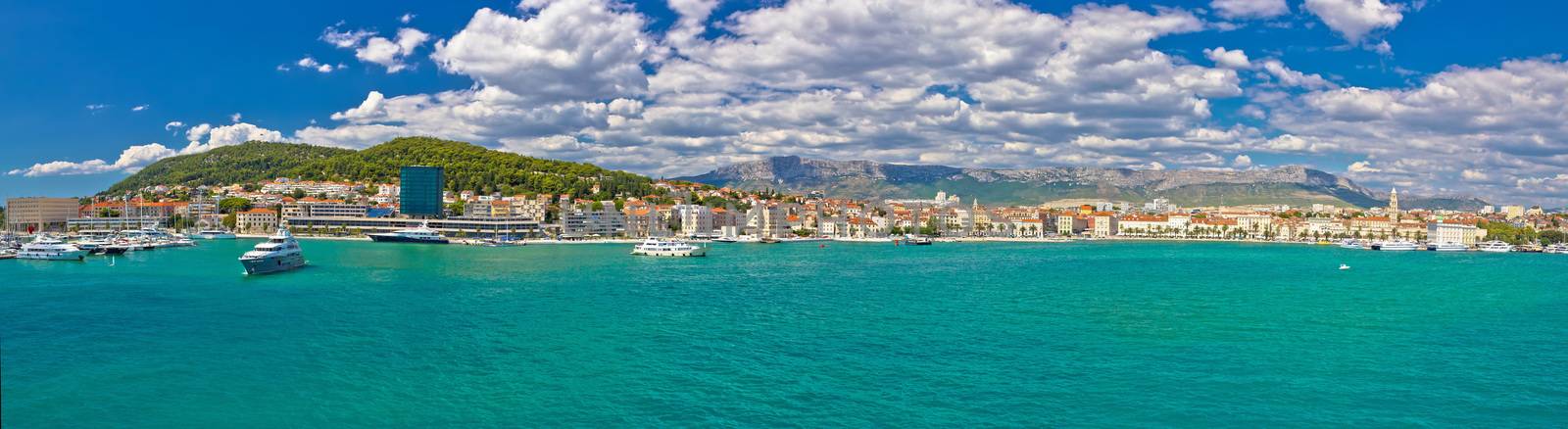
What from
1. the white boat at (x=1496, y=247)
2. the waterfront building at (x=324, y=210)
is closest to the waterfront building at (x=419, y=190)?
the waterfront building at (x=324, y=210)

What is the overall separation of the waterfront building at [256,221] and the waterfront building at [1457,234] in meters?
105

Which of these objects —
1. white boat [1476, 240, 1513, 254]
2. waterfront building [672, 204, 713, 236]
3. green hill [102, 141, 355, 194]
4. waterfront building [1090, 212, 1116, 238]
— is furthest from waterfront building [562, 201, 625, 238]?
white boat [1476, 240, 1513, 254]

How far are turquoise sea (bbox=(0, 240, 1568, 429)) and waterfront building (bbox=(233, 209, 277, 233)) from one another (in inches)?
2141

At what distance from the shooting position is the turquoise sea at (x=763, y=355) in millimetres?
11805

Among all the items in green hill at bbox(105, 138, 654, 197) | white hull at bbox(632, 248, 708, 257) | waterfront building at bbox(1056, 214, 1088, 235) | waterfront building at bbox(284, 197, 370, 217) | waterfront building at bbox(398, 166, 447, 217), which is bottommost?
white hull at bbox(632, 248, 708, 257)

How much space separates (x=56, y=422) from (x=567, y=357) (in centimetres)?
662

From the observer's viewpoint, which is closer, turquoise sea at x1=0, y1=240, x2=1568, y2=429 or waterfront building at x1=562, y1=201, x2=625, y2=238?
turquoise sea at x1=0, y1=240, x2=1568, y2=429

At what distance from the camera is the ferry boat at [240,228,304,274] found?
32.2m

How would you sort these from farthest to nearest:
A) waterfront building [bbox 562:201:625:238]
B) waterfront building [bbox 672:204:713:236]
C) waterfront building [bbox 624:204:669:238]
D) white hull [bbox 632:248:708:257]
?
waterfront building [bbox 672:204:713:236], waterfront building [bbox 624:204:669:238], waterfront building [bbox 562:201:625:238], white hull [bbox 632:248:708:257]

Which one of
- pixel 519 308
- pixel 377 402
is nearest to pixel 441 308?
pixel 519 308

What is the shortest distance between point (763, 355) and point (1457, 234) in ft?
308

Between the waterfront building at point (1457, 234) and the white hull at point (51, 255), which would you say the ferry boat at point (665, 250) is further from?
the waterfront building at point (1457, 234)

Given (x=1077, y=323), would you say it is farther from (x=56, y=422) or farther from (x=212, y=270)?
(x=212, y=270)

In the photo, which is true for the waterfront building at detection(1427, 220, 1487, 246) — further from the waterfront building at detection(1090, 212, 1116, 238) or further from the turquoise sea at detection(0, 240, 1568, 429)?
Answer: the turquoise sea at detection(0, 240, 1568, 429)
